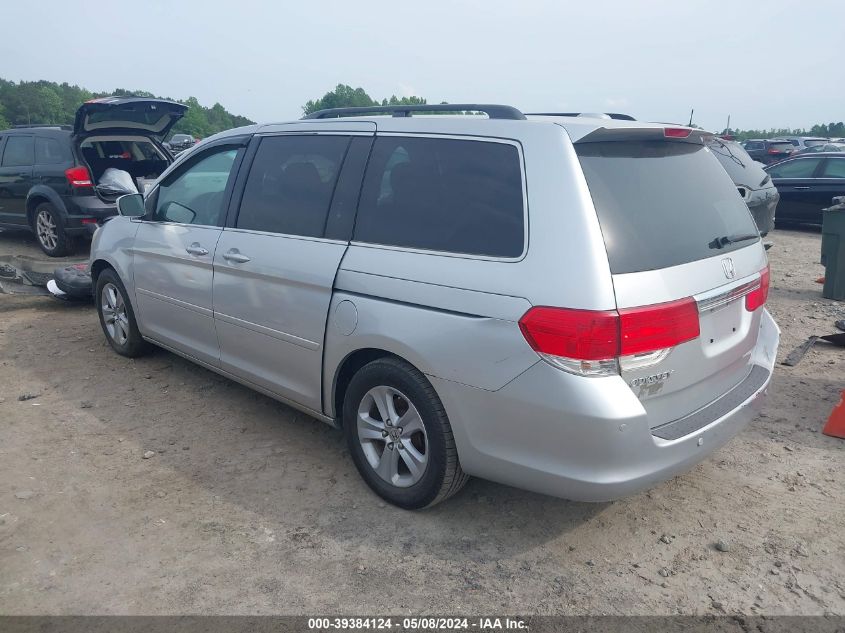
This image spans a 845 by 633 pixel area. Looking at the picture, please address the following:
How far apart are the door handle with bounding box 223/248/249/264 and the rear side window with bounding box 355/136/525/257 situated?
864mm

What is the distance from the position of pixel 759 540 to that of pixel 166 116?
8405mm

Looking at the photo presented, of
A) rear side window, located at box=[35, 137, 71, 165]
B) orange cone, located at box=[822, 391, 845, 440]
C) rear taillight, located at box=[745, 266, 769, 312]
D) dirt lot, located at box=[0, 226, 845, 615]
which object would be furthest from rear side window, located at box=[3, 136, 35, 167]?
orange cone, located at box=[822, 391, 845, 440]

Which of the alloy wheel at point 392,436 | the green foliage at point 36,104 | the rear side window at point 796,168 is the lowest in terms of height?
the alloy wheel at point 392,436

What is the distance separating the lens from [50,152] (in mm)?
8680

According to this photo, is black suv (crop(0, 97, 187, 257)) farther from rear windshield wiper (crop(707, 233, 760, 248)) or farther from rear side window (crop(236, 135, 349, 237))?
rear windshield wiper (crop(707, 233, 760, 248))

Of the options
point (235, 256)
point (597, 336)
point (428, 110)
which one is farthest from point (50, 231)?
point (597, 336)

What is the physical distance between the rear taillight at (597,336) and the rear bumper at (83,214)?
7.55 m

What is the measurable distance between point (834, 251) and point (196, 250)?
6.65 m

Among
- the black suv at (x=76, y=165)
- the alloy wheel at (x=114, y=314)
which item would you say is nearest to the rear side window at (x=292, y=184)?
the alloy wheel at (x=114, y=314)

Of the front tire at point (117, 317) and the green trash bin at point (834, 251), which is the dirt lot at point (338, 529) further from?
the green trash bin at point (834, 251)

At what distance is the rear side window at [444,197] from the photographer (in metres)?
2.76

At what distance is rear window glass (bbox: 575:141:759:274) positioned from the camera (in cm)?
262

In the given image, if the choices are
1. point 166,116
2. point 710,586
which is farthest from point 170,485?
point 166,116

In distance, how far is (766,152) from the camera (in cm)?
2336
